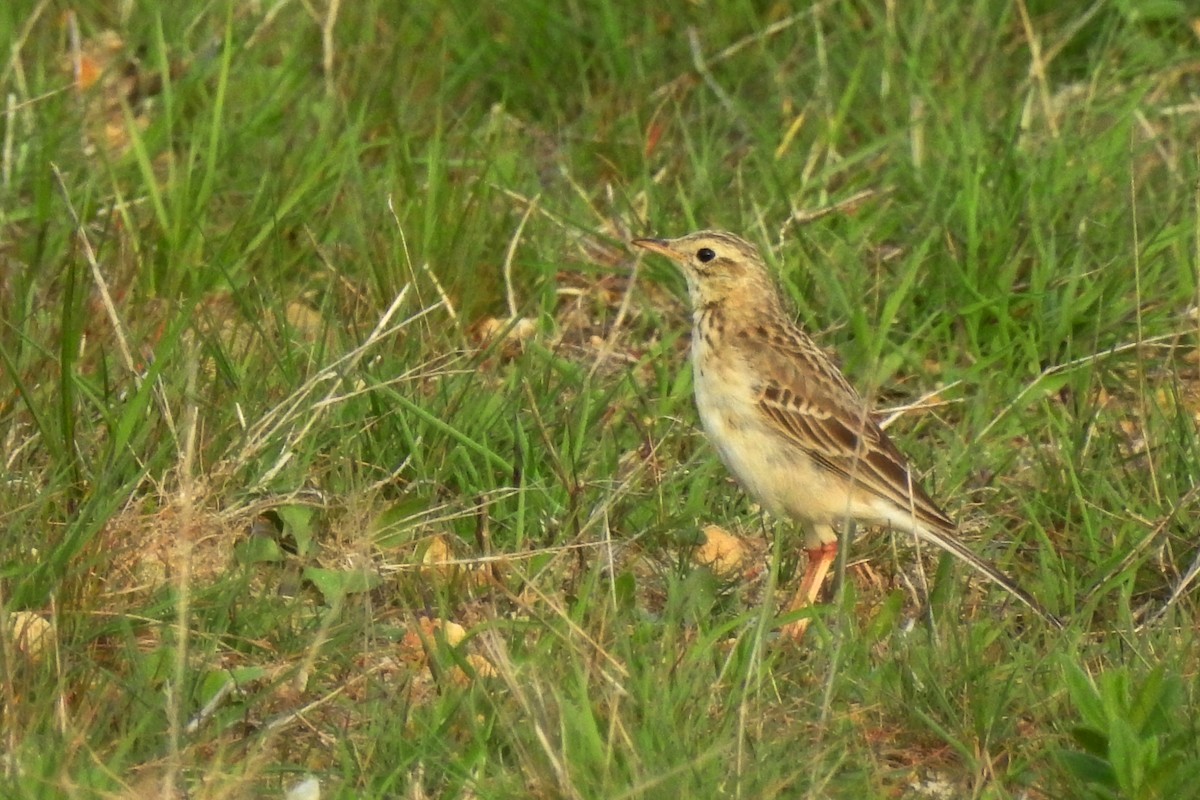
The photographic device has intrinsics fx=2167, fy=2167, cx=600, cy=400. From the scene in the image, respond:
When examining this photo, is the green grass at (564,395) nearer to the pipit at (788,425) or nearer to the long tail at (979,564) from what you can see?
the long tail at (979,564)

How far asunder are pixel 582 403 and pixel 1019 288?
1.69 m

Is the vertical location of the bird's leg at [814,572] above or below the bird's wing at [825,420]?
below

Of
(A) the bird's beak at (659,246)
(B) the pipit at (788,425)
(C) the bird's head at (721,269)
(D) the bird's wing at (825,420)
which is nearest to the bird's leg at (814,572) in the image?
(B) the pipit at (788,425)

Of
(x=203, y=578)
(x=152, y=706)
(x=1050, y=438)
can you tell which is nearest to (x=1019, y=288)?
(x=1050, y=438)

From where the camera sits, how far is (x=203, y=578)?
4.86 metres

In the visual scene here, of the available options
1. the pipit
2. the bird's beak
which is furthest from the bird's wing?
the bird's beak

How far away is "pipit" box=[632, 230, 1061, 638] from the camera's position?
520 centimetres

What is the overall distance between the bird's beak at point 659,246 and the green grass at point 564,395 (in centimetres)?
42

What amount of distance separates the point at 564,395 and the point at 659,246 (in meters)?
0.52

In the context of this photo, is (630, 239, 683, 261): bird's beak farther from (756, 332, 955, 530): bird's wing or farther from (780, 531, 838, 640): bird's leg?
(780, 531, 838, 640): bird's leg

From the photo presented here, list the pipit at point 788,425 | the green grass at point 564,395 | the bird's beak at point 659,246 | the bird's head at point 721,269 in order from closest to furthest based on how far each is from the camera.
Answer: the green grass at point 564,395 < the pipit at point 788,425 < the bird's head at point 721,269 < the bird's beak at point 659,246

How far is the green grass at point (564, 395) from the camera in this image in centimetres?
415

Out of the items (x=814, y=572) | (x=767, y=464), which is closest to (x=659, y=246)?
(x=767, y=464)

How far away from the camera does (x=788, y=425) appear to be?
5430mm
